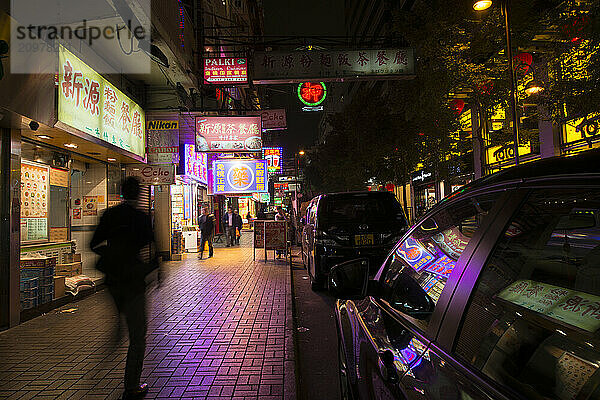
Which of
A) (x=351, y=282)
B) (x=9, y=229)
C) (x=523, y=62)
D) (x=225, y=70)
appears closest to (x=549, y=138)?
(x=523, y=62)

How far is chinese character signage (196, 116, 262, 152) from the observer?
1230 cm

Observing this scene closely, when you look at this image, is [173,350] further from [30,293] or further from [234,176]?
[234,176]

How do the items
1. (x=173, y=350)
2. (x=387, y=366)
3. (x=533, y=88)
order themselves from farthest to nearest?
1. (x=533, y=88)
2. (x=173, y=350)
3. (x=387, y=366)

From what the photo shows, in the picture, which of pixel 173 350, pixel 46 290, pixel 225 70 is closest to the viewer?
pixel 173 350

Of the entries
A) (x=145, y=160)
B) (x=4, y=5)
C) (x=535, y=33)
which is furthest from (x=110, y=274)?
(x=535, y=33)

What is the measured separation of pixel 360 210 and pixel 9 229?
6158 mm

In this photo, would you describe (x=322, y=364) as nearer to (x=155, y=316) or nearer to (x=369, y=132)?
(x=155, y=316)

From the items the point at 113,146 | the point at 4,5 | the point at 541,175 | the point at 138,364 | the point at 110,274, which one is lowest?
the point at 138,364

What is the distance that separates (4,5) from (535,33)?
405 inches

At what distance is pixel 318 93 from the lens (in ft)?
49.4

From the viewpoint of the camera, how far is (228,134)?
12.5 metres

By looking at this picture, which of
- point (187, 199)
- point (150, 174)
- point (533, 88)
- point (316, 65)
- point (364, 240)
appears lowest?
point (364, 240)

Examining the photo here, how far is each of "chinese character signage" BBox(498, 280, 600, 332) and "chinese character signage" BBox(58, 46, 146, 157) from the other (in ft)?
23.7

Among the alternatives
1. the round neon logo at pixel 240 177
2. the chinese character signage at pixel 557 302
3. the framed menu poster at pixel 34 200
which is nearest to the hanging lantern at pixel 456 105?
the round neon logo at pixel 240 177
